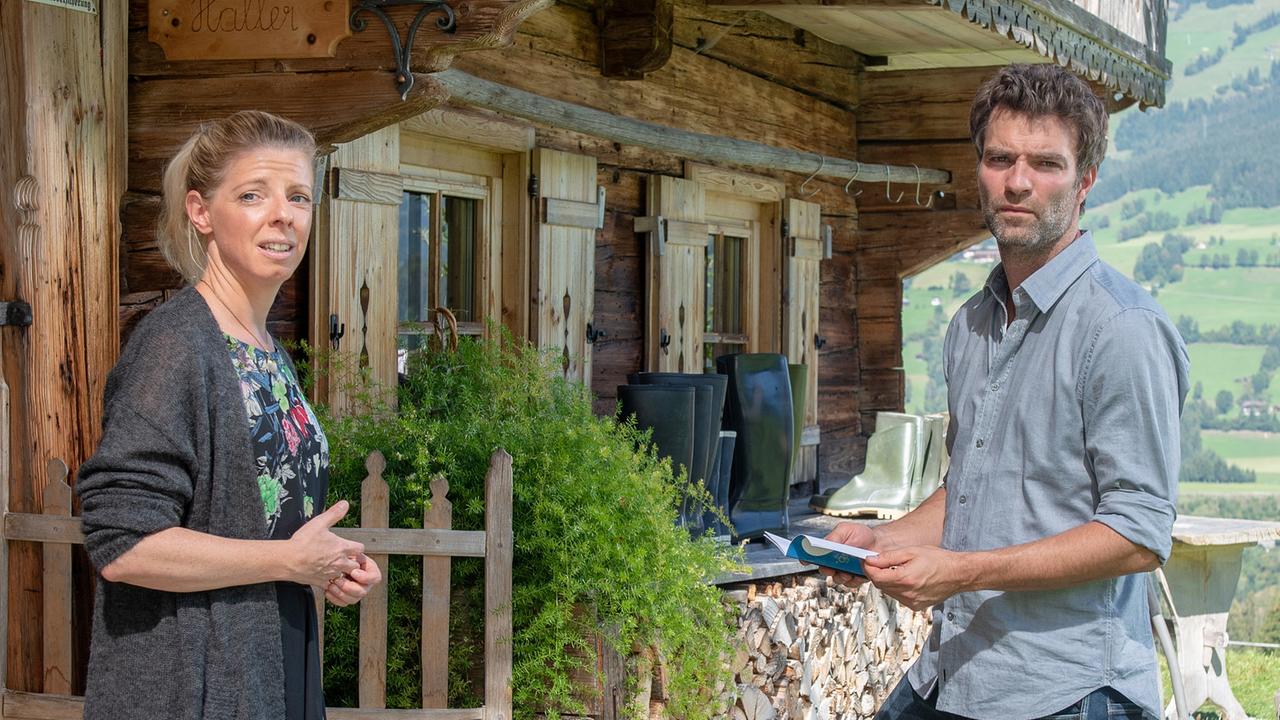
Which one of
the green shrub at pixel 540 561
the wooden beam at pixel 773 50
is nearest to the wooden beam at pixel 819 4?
the wooden beam at pixel 773 50

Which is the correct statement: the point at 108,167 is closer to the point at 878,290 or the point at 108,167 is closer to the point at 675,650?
the point at 675,650

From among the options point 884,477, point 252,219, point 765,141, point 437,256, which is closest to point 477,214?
point 437,256

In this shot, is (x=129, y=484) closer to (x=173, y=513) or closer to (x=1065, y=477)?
(x=173, y=513)

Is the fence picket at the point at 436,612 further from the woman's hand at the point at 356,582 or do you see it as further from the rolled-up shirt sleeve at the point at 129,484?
the rolled-up shirt sleeve at the point at 129,484

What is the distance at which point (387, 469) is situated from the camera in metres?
4.64

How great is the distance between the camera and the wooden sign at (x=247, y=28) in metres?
4.27

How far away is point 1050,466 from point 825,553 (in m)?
0.44

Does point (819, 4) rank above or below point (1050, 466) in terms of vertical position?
above

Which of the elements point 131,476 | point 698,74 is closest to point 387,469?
point 131,476

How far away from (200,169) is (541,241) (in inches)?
151

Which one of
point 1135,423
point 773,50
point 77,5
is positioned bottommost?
point 1135,423

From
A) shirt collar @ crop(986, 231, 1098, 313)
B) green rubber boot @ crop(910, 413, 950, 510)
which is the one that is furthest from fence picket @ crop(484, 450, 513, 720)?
green rubber boot @ crop(910, 413, 950, 510)

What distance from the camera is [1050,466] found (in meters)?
2.64

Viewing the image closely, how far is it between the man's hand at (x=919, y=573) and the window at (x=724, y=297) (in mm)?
5614
